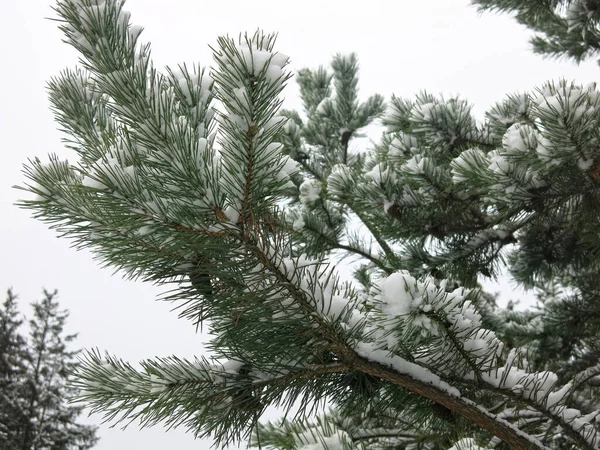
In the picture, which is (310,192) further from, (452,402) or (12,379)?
(12,379)

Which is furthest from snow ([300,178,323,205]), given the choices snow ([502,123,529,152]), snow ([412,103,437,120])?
snow ([502,123,529,152])

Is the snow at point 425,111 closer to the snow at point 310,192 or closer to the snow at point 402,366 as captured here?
the snow at point 310,192

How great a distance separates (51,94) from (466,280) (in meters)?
2.92

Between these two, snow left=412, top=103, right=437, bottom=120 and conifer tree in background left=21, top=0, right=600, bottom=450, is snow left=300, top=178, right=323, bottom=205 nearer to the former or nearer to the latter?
snow left=412, top=103, right=437, bottom=120

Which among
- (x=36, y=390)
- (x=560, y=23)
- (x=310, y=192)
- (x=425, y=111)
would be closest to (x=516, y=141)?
(x=425, y=111)

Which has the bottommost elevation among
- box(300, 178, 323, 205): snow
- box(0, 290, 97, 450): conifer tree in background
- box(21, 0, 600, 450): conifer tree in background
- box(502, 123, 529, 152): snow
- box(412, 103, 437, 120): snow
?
box(21, 0, 600, 450): conifer tree in background

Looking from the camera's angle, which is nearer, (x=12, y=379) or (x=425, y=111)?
(x=425, y=111)

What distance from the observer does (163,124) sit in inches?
40.5

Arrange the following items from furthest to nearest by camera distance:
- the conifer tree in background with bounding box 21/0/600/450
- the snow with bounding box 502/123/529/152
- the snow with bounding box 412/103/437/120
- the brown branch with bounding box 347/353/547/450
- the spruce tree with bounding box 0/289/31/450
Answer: the spruce tree with bounding box 0/289/31/450 < the snow with bounding box 412/103/437/120 < the snow with bounding box 502/123/529/152 < the brown branch with bounding box 347/353/547/450 < the conifer tree in background with bounding box 21/0/600/450

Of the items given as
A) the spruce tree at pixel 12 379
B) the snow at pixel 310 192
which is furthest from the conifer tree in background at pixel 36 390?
the snow at pixel 310 192

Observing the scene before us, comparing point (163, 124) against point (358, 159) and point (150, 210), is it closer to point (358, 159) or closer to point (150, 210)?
point (150, 210)

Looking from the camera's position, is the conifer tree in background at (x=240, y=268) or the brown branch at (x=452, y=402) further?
the brown branch at (x=452, y=402)

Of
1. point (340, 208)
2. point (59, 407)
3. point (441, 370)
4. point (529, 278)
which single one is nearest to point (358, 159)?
point (340, 208)

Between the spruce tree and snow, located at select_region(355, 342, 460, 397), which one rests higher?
the spruce tree
